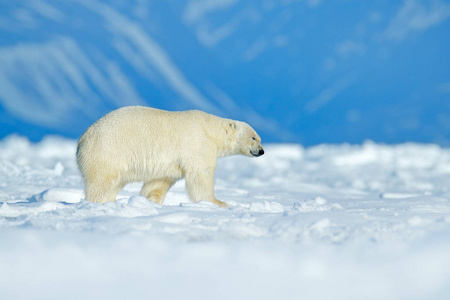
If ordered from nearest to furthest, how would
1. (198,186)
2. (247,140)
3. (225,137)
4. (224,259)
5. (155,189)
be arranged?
(224,259) < (198,186) < (155,189) < (225,137) < (247,140)

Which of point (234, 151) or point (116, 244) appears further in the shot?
point (234, 151)

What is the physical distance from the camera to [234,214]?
519cm

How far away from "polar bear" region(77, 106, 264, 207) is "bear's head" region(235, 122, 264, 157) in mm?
87

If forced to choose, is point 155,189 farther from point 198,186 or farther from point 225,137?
point 225,137

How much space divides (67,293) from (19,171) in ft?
45.4

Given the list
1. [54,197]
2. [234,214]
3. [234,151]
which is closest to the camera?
[234,214]

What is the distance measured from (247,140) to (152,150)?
82.5 inches

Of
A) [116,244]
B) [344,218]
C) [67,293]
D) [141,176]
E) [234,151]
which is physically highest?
[234,151]

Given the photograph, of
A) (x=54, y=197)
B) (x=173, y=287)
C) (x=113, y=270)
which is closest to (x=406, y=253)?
(x=173, y=287)

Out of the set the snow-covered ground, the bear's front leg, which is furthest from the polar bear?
the snow-covered ground

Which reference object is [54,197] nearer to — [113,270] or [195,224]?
[195,224]

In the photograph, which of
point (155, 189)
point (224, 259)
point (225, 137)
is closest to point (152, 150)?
point (155, 189)

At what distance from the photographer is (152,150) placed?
7410 mm

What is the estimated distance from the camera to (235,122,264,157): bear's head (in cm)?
878
